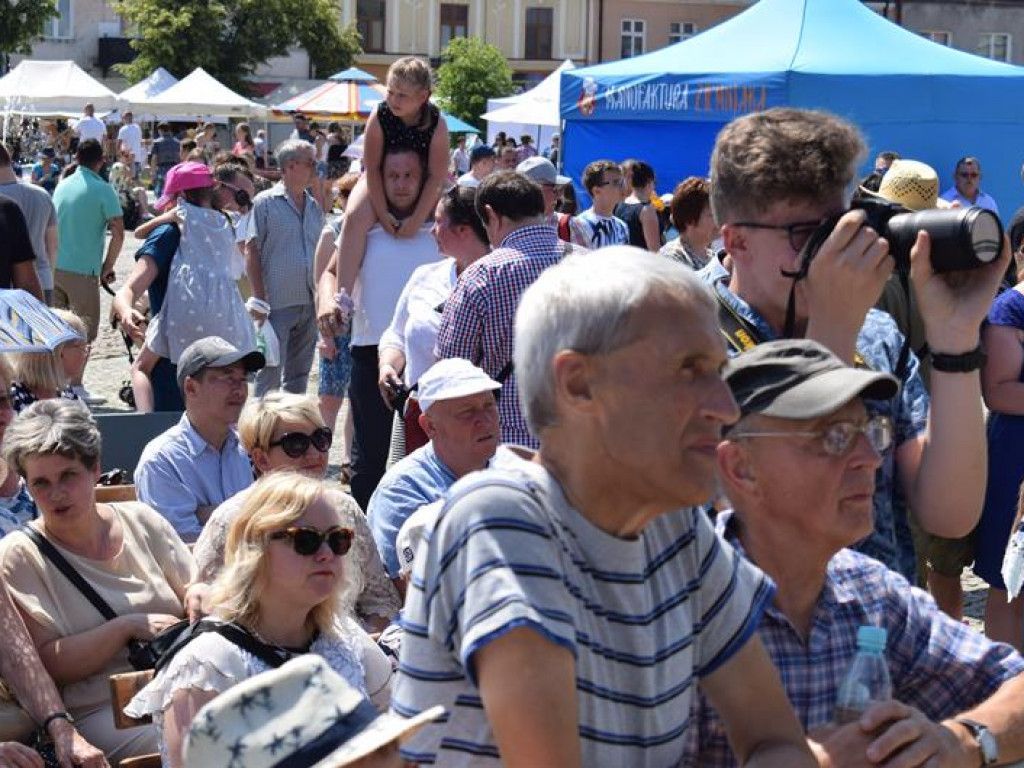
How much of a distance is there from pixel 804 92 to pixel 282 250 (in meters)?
6.34

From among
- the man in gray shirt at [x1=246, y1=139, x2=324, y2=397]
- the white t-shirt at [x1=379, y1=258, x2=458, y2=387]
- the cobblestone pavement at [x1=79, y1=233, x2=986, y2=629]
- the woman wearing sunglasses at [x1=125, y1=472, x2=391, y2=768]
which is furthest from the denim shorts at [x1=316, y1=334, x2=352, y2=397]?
the woman wearing sunglasses at [x1=125, y1=472, x2=391, y2=768]

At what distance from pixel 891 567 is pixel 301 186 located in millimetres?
6817

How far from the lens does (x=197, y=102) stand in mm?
39250

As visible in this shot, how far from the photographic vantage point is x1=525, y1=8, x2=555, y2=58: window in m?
69.1

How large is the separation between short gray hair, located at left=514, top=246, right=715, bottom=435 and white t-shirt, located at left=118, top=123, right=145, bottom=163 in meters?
35.0

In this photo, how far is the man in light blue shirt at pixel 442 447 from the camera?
488 centimetres

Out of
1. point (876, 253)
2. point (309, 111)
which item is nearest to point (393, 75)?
point (876, 253)

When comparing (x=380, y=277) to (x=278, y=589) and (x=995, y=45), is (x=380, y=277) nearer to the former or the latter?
(x=278, y=589)

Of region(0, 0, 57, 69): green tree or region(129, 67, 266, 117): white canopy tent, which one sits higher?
region(0, 0, 57, 69): green tree

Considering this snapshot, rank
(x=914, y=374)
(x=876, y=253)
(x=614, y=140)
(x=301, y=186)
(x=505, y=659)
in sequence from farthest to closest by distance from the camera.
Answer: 1. (x=614, y=140)
2. (x=301, y=186)
3. (x=914, y=374)
4. (x=876, y=253)
5. (x=505, y=659)

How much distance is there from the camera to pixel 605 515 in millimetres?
2035

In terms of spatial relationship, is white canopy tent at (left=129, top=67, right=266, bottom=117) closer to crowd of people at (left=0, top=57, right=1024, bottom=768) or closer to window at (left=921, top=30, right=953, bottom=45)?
window at (left=921, top=30, right=953, bottom=45)

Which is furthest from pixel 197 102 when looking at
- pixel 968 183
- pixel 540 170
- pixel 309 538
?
pixel 309 538

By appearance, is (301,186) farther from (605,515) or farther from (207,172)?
(605,515)
